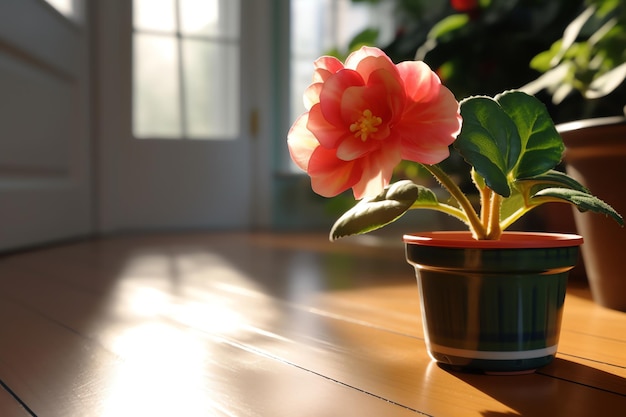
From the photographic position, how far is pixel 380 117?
0.62 meters

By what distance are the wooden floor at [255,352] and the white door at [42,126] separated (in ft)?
1.66

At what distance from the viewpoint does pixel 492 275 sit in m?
0.66

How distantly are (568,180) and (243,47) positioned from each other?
2.58 metres

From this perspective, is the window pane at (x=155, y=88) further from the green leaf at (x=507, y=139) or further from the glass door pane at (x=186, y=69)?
the green leaf at (x=507, y=139)

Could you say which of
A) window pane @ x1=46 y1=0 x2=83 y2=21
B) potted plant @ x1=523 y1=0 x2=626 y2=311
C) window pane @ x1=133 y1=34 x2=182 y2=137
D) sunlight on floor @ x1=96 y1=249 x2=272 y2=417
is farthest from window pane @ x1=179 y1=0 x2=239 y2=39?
potted plant @ x1=523 y1=0 x2=626 y2=311

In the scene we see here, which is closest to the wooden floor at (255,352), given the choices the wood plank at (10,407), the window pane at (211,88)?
the wood plank at (10,407)

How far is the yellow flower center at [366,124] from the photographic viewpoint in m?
0.61

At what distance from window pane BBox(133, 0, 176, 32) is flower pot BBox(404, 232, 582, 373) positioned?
2.45 metres

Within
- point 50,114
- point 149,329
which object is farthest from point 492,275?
point 50,114

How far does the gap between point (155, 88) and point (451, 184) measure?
240cm

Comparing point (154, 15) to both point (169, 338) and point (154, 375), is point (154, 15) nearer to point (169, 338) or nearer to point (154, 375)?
point (169, 338)

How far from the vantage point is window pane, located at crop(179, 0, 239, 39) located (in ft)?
9.76

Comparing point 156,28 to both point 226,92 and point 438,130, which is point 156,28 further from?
point 438,130

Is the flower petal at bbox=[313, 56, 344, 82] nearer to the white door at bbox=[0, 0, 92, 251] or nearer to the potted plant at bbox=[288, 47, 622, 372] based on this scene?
the potted plant at bbox=[288, 47, 622, 372]
